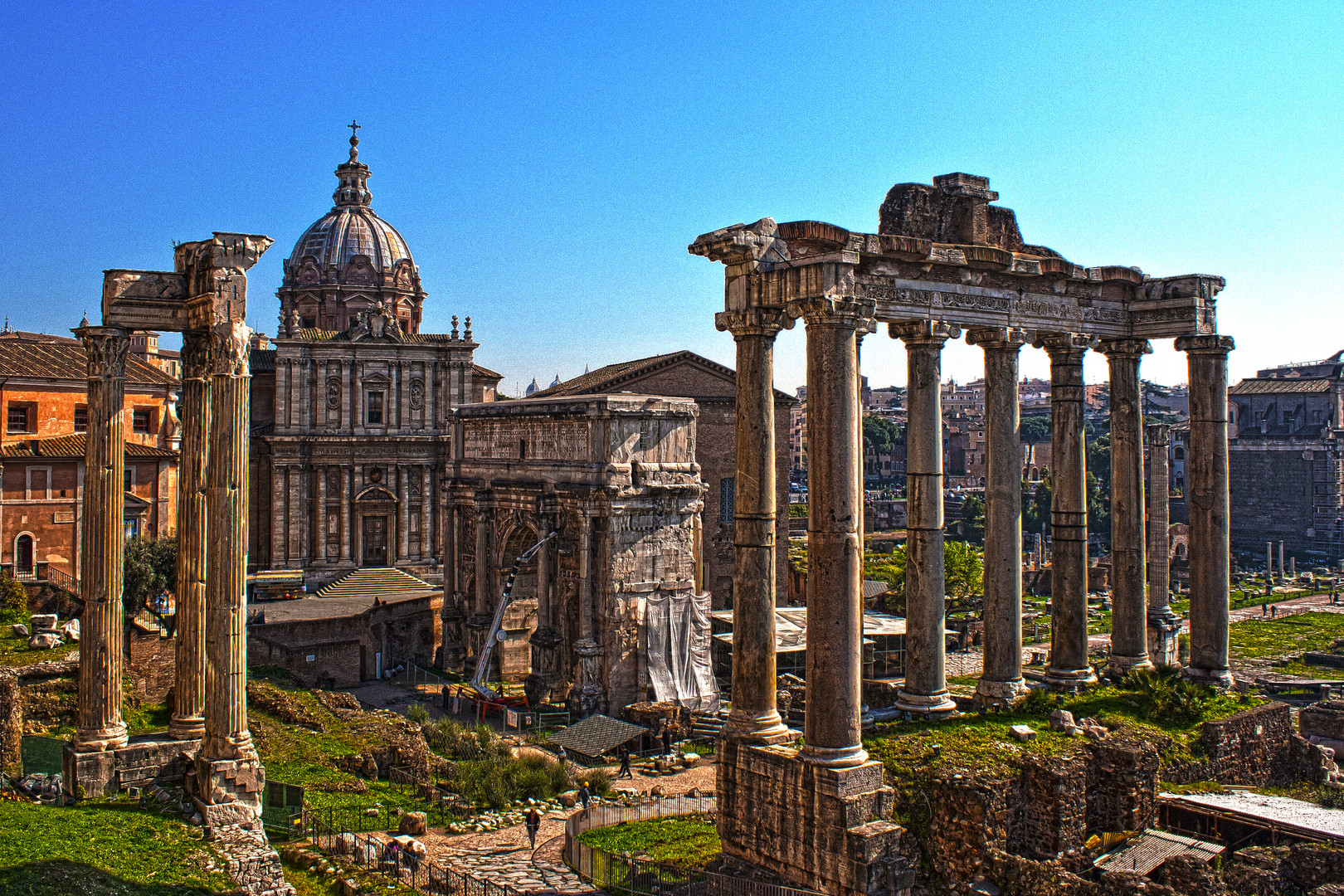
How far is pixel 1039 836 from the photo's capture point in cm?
1355

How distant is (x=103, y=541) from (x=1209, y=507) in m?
17.1

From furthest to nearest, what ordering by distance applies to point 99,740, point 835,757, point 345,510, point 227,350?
point 345,510 < point 99,740 < point 227,350 < point 835,757

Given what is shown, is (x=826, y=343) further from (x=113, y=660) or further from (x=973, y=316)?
(x=113, y=660)

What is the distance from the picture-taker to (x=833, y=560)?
12.6 m

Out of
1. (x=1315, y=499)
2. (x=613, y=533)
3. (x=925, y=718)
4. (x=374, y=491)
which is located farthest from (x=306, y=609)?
(x=1315, y=499)

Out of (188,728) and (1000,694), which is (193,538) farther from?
(1000,694)

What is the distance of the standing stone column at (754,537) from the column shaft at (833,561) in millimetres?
1133

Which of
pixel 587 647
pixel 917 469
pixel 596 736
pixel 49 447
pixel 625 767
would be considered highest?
pixel 49 447

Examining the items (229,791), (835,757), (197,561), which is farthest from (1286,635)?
(197,561)

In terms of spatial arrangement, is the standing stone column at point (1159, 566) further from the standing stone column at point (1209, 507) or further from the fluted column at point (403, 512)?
the fluted column at point (403, 512)

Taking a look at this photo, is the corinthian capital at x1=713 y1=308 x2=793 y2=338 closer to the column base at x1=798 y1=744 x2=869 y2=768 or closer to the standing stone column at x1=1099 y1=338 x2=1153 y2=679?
the column base at x1=798 y1=744 x2=869 y2=768

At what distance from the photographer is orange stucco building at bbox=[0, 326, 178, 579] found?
34.8 metres

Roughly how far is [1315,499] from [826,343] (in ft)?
280

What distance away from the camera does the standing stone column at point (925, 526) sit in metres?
15.7
